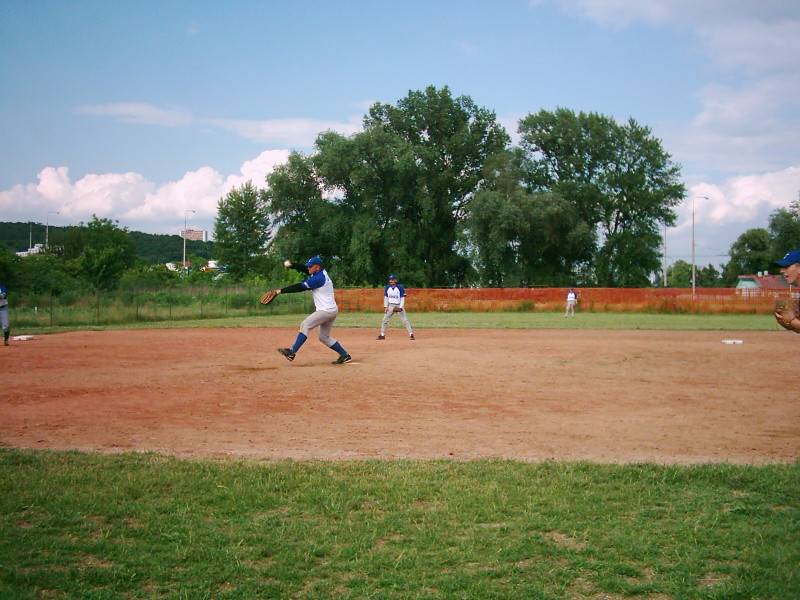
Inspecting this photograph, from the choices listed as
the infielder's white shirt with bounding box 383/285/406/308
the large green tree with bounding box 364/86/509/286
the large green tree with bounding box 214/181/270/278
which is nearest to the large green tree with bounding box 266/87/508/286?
the large green tree with bounding box 364/86/509/286

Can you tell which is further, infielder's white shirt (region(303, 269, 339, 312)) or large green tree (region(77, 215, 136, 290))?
large green tree (region(77, 215, 136, 290))

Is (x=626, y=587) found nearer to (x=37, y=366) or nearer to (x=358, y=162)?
(x=37, y=366)

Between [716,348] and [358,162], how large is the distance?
49.5 metres

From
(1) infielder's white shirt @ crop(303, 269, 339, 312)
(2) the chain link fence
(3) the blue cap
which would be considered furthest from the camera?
(2) the chain link fence

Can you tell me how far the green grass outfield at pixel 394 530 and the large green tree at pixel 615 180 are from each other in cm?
6669

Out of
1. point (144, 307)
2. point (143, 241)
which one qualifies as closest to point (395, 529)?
point (144, 307)

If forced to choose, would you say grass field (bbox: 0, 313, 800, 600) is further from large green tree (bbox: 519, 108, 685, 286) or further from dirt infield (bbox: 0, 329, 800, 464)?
large green tree (bbox: 519, 108, 685, 286)

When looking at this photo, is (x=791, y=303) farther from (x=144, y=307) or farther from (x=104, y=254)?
(x=104, y=254)

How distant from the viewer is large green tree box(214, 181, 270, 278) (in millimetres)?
79188

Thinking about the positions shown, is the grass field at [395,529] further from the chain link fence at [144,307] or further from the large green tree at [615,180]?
the large green tree at [615,180]

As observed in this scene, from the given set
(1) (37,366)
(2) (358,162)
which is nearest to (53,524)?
(1) (37,366)

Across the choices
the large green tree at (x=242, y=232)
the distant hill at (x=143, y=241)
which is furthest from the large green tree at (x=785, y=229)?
the distant hill at (x=143, y=241)

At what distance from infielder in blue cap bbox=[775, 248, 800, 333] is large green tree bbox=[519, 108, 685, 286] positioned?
211 feet

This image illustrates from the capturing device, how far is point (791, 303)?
326 inches
